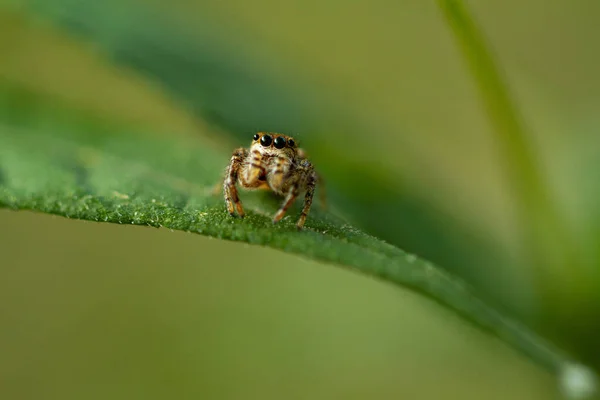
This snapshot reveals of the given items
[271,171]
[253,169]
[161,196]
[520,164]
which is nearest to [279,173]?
[271,171]

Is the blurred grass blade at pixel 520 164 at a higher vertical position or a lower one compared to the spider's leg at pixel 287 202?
higher

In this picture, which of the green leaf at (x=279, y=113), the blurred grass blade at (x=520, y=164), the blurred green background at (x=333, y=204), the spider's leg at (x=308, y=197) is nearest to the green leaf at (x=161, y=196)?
the spider's leg at (x=308, y=197)

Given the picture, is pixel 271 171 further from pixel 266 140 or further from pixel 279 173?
pixel 266 140

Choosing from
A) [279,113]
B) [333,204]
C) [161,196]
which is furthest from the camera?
[279,113]

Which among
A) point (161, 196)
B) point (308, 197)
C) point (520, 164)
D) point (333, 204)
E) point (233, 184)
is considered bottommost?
point (161, 196)

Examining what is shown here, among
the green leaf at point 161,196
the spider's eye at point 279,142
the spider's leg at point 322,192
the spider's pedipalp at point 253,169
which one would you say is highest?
the spider's eye at point 279,142

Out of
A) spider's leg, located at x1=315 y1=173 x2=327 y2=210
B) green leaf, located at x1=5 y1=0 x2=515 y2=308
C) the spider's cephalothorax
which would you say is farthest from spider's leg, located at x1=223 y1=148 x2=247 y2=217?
green leaf, located at x1=5 y1=0 x2=515 y2=308

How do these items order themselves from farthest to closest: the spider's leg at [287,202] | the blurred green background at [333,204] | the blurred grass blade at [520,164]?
the blurred green background at [333,204], the spider's leg at [287,202], the blurred grass blade at [520,164]

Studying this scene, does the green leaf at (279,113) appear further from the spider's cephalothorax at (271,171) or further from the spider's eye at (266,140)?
the spider's eye at (266,140)
